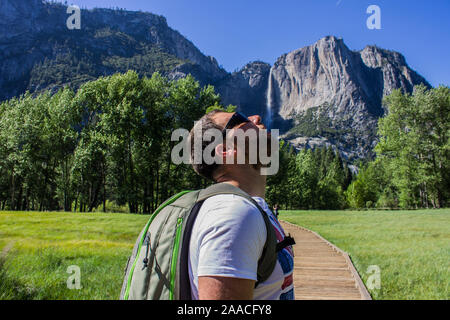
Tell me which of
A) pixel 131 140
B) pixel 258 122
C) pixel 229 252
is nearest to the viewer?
pixel 229 252

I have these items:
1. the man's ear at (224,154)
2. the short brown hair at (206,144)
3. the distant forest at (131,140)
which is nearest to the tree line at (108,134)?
the distant forest at (131,140)

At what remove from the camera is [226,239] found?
3.42 ft

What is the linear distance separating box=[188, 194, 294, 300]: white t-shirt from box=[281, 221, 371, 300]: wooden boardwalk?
5.19 m

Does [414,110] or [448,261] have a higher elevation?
[414,110]

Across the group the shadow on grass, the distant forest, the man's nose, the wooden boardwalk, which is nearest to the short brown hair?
the man's nose

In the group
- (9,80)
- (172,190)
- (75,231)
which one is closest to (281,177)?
(172,190)

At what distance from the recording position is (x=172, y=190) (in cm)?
3759

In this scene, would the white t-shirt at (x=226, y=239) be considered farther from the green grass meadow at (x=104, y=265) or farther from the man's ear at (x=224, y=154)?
the green grass meadow at (x=104, y=265)

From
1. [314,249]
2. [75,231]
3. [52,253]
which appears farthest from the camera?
[75,231]

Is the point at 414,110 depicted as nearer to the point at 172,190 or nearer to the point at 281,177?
the point at 281,177

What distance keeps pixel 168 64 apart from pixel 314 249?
204712 millimetres

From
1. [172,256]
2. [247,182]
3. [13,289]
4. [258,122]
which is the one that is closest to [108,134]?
[13,289]

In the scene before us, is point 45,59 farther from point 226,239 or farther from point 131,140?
point 226,239

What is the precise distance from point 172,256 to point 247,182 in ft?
1.95
